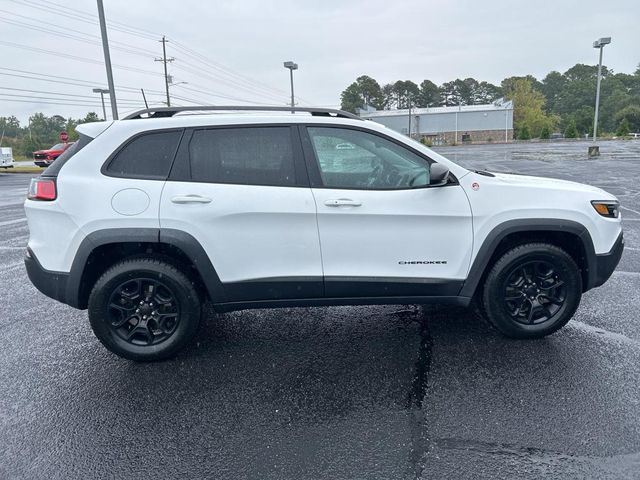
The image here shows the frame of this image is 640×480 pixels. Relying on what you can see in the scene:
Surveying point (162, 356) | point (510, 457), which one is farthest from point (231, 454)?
point (510, 457)

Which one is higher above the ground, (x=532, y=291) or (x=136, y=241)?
(x=136, y=241)

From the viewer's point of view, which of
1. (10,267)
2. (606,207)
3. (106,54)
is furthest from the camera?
(106,54)

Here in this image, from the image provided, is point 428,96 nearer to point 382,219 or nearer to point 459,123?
point 459,123

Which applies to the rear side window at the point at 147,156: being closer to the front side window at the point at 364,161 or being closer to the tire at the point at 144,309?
the tire at the point at 144,309

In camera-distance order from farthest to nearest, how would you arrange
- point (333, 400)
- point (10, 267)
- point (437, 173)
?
point (10, 267)
point (437, 173)
point (333, 400)

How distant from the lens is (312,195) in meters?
3.31

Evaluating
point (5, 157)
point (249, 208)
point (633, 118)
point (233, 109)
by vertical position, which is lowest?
point (249, 208)

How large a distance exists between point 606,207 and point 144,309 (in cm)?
373

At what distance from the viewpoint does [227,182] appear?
10.9 ft

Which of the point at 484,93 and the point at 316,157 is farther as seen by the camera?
the point at 484,93

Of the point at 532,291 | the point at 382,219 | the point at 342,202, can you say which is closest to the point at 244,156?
the point at 342,202

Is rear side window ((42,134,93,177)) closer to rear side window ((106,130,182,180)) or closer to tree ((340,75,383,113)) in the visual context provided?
rear side window ((106,130,182,180))

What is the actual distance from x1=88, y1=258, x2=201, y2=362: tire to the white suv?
0.03 ft

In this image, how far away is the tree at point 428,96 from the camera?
4464 inches
